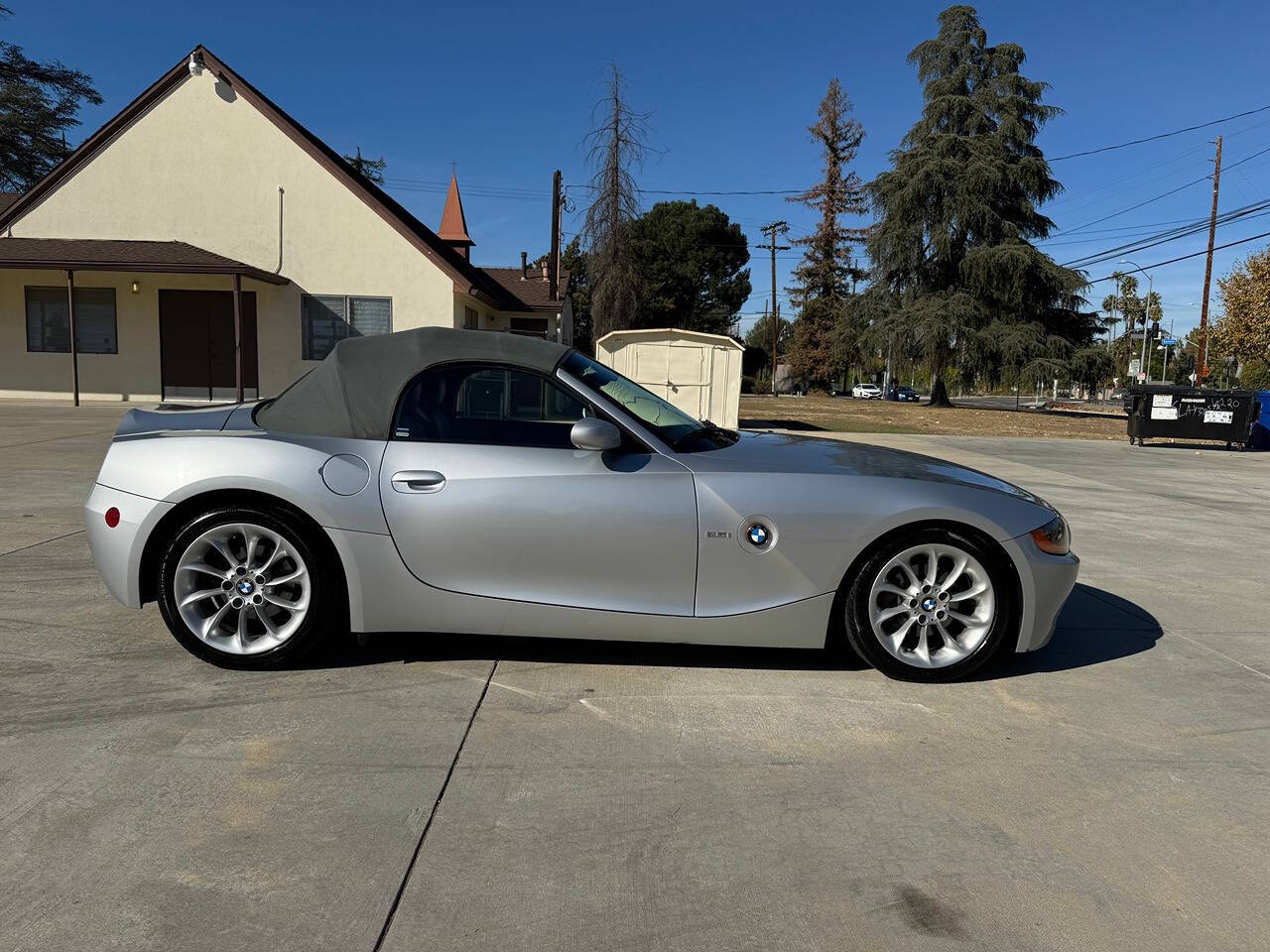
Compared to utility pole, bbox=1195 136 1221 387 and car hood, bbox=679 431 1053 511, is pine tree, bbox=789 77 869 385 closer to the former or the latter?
utility pole, bbox=1195 136 1221 387

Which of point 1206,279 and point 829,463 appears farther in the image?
point 1206,279

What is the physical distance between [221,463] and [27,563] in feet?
9.04

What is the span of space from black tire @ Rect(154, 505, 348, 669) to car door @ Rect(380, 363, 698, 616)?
1.19 ft

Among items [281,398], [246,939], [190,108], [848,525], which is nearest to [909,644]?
[848,525]

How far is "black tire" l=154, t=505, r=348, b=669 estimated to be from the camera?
3.74 meters

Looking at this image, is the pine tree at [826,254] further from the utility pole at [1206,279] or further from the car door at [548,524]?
the car door at [548,524]

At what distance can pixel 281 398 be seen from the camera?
4133mm

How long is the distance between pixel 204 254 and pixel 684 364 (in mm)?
12562

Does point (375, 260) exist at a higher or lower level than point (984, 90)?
lower

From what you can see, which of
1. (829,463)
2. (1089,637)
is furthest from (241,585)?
(1089,637)

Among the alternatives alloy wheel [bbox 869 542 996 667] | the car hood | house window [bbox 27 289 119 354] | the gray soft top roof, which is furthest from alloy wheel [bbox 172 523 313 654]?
house window [bbox 27 289 119 354]

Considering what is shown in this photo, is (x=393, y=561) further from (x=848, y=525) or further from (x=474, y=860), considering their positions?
(x=848, y=525)

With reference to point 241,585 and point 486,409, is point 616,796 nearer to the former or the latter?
point 486,409

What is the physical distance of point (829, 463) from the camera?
401 centimetres
